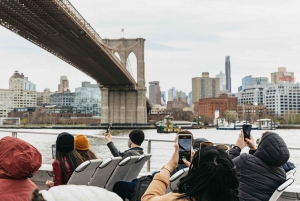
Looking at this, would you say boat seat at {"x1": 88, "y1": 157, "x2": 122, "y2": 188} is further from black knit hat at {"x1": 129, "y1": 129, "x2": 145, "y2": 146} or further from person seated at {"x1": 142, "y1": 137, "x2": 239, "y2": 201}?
person seated at {"x1": 142, "y1": 137, "x2": 239, "y2": 201}

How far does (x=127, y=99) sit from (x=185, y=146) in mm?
42852

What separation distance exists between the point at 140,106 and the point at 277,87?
6719 cm

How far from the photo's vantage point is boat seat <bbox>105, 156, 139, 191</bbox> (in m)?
2.82

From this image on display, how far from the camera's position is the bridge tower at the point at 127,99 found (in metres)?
43.8

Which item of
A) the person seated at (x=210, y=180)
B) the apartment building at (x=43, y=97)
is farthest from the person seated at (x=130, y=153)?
the apartment building at (x=43, y=97)

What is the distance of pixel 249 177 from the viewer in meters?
2.33

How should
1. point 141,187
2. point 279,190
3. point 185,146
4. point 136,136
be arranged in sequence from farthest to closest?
point 136,136, point 141,187, point 279,190, point 185,146

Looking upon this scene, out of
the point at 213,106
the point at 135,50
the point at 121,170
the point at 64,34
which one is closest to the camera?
the point at 121,170

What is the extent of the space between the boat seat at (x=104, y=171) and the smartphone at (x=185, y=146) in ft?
2.74

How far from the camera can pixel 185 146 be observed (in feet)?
6.59

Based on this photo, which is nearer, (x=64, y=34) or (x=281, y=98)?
(x=64, y=34)

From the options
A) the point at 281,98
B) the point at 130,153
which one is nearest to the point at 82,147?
the point at 130,153

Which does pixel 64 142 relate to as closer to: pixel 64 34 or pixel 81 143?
pixel 81 143

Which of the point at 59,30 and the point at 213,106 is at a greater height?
the point at 59,30
